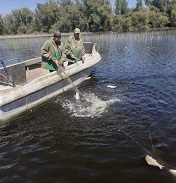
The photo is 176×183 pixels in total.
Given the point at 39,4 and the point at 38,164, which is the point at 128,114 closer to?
the point at 38,164

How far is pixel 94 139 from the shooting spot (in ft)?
22.1

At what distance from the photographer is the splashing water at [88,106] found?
8.51 m

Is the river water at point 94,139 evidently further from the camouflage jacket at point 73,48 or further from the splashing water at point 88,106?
the camouflage jacket at point 73,48

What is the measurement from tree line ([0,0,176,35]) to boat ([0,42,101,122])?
68.1m

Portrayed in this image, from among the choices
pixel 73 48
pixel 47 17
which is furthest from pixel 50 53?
pixel 47 17

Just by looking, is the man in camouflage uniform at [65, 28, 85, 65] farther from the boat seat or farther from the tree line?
the tree line

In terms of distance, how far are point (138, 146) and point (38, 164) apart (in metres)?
2.60

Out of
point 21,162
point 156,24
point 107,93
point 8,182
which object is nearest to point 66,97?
point 107,93

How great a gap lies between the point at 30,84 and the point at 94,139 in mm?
3395

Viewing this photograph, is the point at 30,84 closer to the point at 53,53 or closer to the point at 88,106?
the point at 53,53

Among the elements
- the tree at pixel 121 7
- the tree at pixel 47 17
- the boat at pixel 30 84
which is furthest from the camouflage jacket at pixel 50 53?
the tree at pixel 47 17

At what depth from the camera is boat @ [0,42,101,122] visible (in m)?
7.98

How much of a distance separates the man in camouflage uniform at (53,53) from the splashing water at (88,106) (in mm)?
1647

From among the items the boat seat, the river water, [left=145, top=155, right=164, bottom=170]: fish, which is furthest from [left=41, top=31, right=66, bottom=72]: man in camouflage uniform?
the boat seat
